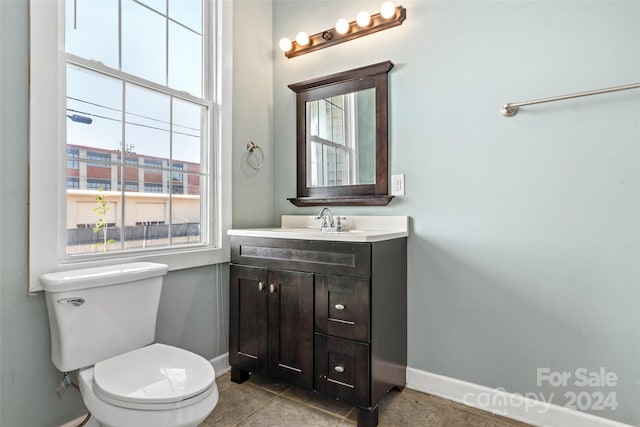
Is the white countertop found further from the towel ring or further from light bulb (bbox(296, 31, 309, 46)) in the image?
light bulb (bbox(296, 31, 309, 46))

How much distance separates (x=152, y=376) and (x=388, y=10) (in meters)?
2.09

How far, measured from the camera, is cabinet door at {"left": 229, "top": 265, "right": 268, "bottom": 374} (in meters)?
1.85

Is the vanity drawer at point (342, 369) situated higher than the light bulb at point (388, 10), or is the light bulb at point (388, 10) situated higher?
the light bulb at point (388, 10)

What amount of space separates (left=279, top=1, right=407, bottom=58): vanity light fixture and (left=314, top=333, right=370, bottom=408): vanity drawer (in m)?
1.75

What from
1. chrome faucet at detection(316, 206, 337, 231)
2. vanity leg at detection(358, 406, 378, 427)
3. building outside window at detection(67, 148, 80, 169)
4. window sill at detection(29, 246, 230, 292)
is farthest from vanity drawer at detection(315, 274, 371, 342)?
building outside window at detection(67, 148, 80, 169)

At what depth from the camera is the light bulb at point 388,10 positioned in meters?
1.90

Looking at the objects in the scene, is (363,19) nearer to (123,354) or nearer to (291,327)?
(291,327)

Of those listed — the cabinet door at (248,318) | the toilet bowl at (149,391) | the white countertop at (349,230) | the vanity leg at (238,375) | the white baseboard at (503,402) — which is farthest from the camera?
the vanity leg at (238,375)

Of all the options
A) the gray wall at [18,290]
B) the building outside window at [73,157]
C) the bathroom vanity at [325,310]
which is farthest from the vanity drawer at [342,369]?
the building outside window at [73,157]

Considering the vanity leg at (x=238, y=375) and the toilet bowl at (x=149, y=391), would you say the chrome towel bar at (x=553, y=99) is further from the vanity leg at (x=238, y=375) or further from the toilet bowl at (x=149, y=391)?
the vanity leg at (x=238, y=375)

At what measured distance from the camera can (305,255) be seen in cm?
172

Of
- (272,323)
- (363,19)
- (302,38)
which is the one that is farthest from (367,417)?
(302,38)

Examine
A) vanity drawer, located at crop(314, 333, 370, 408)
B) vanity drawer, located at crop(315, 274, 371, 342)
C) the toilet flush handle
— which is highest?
the toilet flush handle

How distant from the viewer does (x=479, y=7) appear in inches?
68.8
